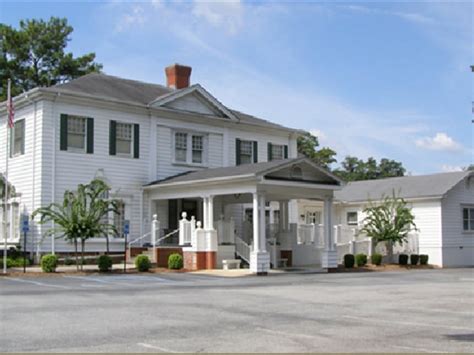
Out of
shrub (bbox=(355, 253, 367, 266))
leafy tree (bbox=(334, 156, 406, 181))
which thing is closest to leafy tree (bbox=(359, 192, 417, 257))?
shrub (bbox=(355, 253, 367, 266))

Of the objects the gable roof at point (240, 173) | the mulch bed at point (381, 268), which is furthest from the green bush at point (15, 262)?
the mulch bed at point (381, 268)

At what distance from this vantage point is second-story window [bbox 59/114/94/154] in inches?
1115

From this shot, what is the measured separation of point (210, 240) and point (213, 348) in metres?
17.4

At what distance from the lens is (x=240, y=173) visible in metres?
26.0

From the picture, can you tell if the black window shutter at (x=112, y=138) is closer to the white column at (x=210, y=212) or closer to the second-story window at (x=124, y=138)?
the second-story window at (x=124, y=138)

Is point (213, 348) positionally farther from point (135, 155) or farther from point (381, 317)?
point (135, 155)

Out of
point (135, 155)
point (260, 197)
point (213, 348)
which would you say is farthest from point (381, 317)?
point (135, 155)

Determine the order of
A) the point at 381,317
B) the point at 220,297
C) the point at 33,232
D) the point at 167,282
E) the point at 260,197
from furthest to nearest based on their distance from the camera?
the point at 33,232 < the point at 260,197 < the point at 167,282 < the point at 220,297 < the point at 381,317

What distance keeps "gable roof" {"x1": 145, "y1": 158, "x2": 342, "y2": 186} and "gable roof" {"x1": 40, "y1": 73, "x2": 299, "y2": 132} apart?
12.3 ft

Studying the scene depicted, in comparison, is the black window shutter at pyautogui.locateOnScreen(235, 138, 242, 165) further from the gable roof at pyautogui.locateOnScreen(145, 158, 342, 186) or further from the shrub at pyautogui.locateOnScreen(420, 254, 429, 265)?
the shrub at pyautogui.locateOnScreen(420, 254, 429, 265)

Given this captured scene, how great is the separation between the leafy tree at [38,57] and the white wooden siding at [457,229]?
2887 centimetres

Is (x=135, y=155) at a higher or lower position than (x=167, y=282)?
higher

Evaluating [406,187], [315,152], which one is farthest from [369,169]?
[406,187]

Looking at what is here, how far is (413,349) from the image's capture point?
30.7 ft
